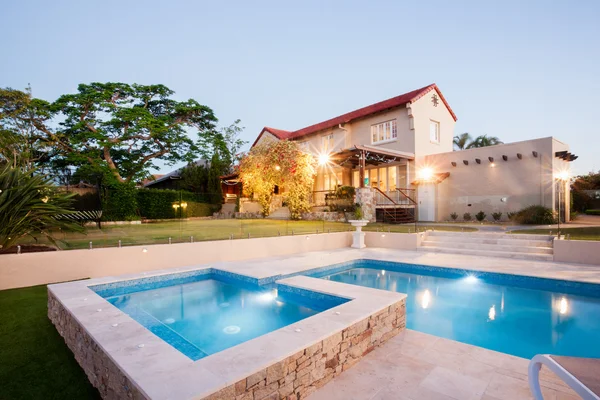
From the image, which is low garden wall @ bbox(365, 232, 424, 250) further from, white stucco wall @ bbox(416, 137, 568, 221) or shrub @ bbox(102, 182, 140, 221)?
shrub @ bbox(102, 182, 140, 221)

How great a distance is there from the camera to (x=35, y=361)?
367 centimetres

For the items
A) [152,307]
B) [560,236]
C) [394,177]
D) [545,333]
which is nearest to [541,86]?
[394,177]

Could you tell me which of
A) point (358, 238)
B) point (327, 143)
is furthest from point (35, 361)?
point (327, 143)

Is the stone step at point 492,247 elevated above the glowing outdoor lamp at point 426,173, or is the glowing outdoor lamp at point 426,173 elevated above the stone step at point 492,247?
the glowing outdoor lamp at point 426,173

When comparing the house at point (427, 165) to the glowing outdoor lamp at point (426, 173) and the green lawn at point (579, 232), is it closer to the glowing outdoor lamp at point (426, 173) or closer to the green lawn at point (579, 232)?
the glowing outdoor lamp at point (426, 173)

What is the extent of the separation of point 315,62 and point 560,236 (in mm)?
26883

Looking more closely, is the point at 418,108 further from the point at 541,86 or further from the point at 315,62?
the point at 315,62

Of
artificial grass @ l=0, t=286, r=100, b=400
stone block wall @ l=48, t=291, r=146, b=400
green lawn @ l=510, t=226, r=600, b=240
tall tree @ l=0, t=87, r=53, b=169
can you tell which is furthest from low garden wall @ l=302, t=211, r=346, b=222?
tall tree @ l=0, t=87, r=53, b=169

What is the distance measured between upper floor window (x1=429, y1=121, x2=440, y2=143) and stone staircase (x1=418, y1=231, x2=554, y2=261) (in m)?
8.97

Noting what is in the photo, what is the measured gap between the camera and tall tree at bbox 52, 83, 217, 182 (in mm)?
18766

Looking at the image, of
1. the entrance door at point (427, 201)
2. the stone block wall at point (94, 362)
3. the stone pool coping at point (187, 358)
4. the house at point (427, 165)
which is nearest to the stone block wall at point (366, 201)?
the house at point (427, 165)

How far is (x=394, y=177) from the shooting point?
60.2 ft

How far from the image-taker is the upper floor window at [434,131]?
1880cm

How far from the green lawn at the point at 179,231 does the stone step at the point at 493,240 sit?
1040mm
